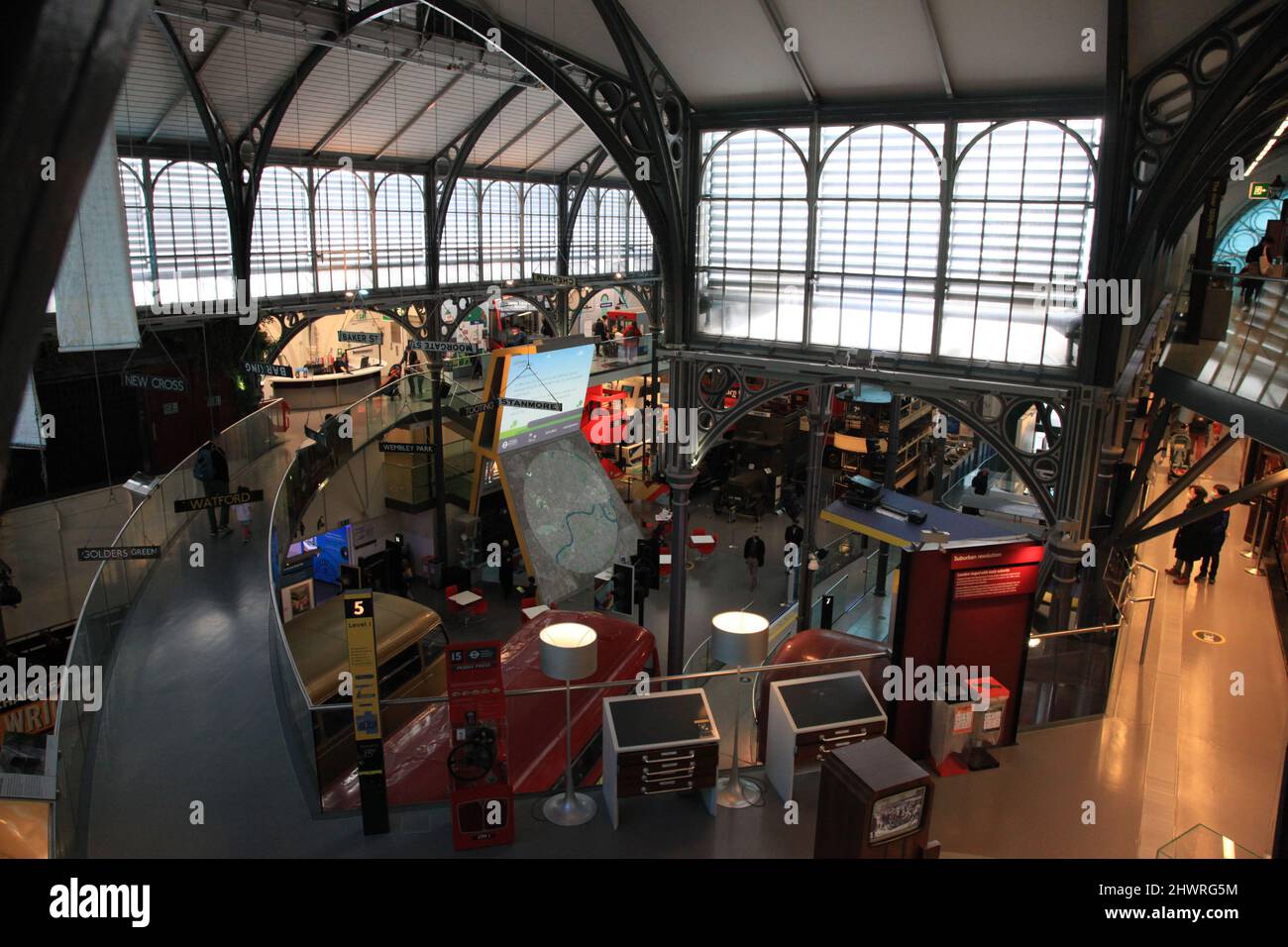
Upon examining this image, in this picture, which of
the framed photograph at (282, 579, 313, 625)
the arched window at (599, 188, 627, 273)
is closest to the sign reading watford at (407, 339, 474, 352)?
the framed photograph at (282, 579, 313, 625)

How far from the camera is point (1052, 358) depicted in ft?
42.2

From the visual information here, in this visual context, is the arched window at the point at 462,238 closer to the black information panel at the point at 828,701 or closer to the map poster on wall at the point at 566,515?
the map poster on wall at the point at 566,515

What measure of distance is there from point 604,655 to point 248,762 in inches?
186

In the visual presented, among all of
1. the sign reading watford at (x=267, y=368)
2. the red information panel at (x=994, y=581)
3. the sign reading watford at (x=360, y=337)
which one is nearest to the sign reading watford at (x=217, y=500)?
the sign reading watford at (x=267, y=368)

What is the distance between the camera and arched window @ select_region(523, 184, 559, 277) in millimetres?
34594

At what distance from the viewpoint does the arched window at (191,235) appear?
72.6 feet

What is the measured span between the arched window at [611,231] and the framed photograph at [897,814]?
116 ft

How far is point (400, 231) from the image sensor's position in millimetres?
28766

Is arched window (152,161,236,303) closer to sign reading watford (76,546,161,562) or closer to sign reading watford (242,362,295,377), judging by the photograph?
sign reading watford (242,362,295,377)

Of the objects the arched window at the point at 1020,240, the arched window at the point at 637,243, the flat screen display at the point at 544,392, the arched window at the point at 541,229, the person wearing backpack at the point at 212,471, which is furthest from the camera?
the arched window at the point at 637,243

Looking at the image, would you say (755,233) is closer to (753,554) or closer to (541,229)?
(753,554)

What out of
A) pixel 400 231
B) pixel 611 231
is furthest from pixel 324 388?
pixel 611 231

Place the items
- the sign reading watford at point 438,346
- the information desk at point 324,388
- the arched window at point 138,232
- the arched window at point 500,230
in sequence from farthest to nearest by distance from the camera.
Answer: the arched window at point 500,230 → the information desk at point 324,388 → the arched window at point 138,232 → the sign reading watford at point 438,346

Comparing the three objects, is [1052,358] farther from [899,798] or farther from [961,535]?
[899,798]
